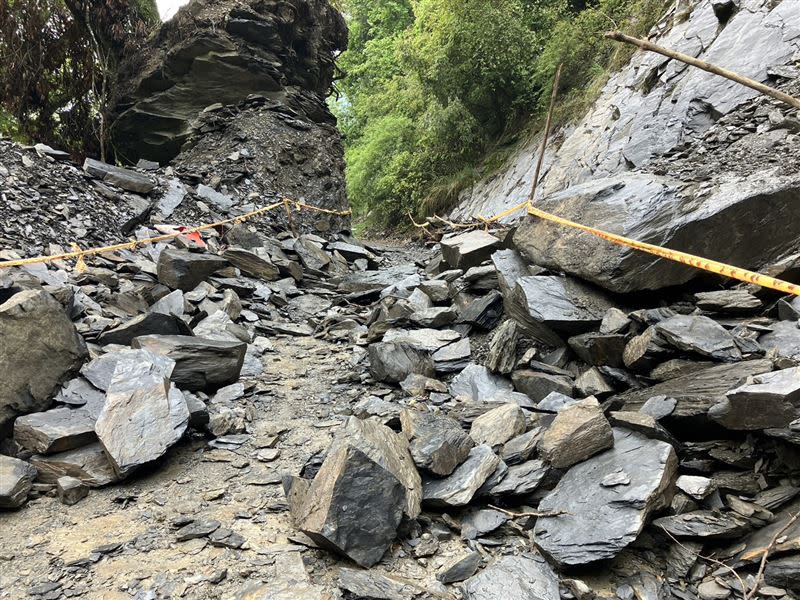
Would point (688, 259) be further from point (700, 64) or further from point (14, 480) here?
point (14, 480)

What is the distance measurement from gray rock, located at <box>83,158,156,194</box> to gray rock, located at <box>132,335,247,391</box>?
617 centimetres

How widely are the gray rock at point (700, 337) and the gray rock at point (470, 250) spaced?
3.58 m

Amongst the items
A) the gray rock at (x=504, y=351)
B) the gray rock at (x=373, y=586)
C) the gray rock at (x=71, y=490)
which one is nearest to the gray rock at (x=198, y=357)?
the gray rock at (x=71, y=490)

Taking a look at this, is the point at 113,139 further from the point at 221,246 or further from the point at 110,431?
the point at 110,431

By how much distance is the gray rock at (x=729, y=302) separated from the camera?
3857mm

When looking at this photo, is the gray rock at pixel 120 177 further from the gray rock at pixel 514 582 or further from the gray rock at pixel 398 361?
the gray rock at pixel 514 582

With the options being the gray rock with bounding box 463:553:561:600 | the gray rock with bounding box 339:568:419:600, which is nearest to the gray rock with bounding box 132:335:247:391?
the gray rock with bounding box 339:568:419:600

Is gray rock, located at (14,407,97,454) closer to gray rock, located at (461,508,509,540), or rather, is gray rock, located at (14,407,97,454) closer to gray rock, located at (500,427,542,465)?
gray rock, located at (461,508,509,540)

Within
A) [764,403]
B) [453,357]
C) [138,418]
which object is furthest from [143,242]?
[764,403]

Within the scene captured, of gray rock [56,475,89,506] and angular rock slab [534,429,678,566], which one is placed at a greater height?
gray rock [56,475,89,506]

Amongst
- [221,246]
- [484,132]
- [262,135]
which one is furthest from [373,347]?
[484,132]

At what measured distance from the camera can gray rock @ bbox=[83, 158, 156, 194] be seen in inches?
372

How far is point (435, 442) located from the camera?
3.30 meters

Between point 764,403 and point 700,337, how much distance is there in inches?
41.9
